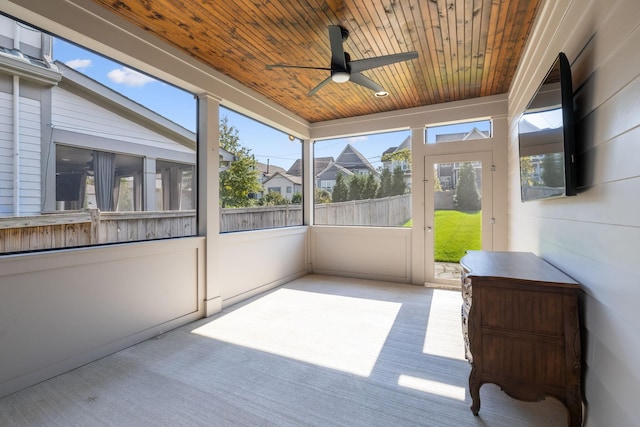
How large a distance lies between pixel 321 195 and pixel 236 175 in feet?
6.51

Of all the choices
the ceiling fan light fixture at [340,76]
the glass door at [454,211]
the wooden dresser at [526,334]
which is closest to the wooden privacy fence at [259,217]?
the ceiling fan light fixture at [340,76]

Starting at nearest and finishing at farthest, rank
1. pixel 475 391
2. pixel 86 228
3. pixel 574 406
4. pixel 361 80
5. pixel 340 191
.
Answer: pixel 574 406, pixel 475 391, pixel 86 228, pixel 361 80, pixel 340 191

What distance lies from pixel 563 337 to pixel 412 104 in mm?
3772

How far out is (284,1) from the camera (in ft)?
7.50

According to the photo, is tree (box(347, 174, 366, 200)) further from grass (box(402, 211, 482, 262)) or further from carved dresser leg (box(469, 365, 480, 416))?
carved dresser leg (box(469, 365, 480, 416))

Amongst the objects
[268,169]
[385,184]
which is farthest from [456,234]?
[268,169]

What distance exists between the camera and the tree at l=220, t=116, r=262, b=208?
3.69m

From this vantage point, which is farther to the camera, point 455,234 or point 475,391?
point 455,234

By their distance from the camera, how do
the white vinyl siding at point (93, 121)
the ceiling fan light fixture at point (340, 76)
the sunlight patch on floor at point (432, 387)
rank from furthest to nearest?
the ceiling fan light fixture at point (340, 76)
the white vinyl siding at point (93, 121)
the sunlight patch on floor at point (432, 387)

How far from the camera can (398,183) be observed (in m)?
4.84

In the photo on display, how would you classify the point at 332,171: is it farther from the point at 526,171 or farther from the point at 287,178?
the point at 526,171

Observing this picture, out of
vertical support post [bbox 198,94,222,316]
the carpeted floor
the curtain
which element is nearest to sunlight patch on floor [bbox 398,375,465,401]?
the carpeted floor

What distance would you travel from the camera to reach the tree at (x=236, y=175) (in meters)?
3.69

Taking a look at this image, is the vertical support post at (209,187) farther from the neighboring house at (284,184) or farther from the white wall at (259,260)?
the neighboring house at (284,184)
